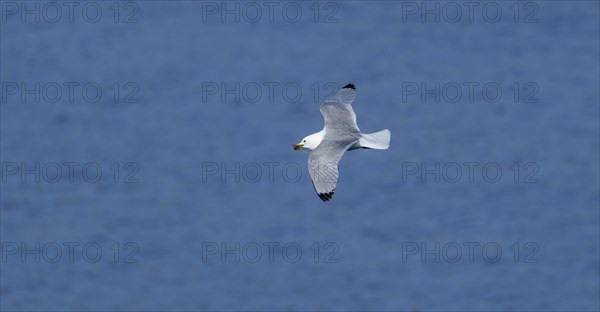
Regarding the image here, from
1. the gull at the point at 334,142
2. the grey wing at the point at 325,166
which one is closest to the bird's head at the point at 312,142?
the gull at the point at 334,142

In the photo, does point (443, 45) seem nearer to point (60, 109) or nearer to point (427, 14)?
point (427, 14)

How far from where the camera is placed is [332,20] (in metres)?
19.9

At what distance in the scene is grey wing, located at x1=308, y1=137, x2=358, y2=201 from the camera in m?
10.9

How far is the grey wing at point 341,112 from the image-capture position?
38.7 ft

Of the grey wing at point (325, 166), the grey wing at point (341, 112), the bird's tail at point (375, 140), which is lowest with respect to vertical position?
the grey wing at point (325, 166)

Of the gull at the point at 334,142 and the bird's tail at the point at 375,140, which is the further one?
the bird's tail at the point at 375,140

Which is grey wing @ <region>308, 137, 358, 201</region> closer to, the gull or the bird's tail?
the gull

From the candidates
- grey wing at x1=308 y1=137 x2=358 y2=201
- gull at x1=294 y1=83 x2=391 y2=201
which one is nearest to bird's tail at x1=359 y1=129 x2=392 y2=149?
gull at x1=294 y1=83 x2=391 y2=201

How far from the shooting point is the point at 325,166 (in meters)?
11.1

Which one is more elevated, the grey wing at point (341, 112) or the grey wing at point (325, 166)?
the grey wing at point (341, 112)

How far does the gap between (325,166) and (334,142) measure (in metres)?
0.43

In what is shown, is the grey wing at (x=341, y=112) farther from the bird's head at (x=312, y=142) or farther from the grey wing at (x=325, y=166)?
the grey wing at (x=325, y=166)

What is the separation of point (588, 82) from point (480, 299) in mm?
4590

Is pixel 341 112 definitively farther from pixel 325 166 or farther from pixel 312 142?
pixel 325 166
